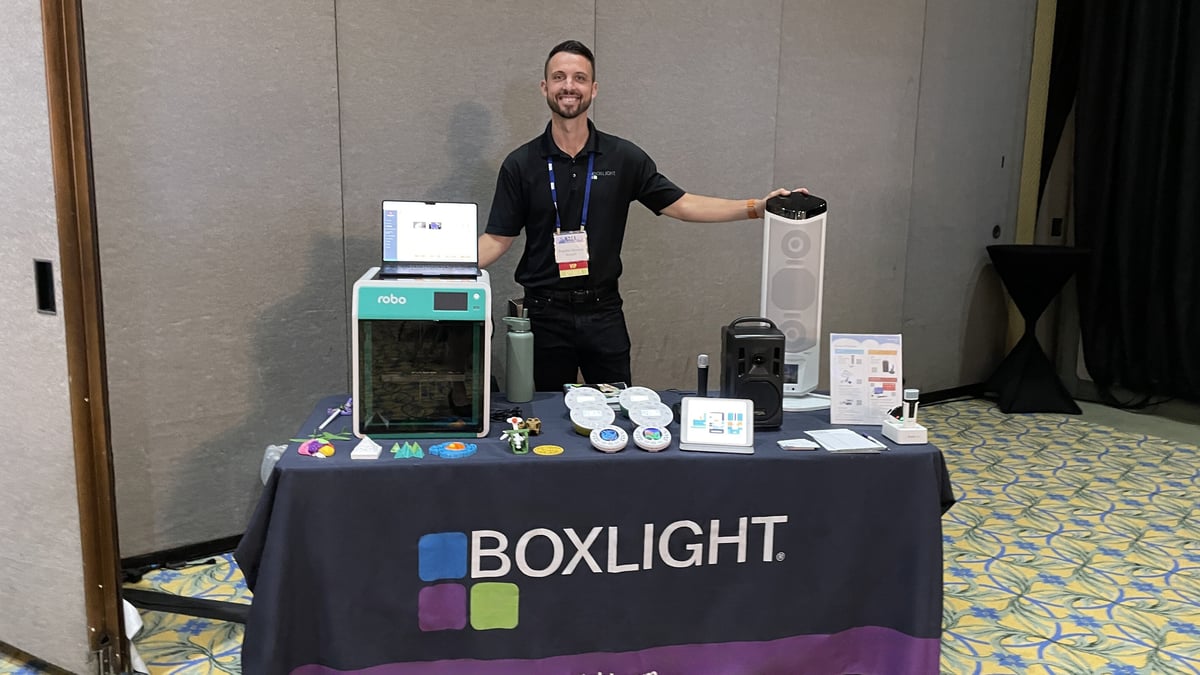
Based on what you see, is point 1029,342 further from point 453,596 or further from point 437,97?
point 453,596

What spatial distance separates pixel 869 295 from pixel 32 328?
387cm

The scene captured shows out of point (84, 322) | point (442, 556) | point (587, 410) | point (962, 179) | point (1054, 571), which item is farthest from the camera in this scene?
point (962, 179)

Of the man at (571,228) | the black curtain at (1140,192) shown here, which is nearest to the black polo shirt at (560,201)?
the man at (571,228)

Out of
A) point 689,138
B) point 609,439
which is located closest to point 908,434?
point 609,439

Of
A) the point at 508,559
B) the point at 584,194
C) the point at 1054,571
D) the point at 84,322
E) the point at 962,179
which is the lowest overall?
the point at 1054,571

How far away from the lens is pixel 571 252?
8.53ft

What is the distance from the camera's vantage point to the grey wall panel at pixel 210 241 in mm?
2574

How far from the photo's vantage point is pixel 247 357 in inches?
112

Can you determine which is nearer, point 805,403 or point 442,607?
point 442,607

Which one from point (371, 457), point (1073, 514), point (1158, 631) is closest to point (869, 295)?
point (1073, 514)

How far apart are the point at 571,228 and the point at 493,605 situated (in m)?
1.26

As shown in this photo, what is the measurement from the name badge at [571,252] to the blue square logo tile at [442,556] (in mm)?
1047

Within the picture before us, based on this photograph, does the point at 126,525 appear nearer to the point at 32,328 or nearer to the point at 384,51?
the point at 32,328

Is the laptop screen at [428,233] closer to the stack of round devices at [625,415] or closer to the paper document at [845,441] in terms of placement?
the stack of round devices at [625,415]
